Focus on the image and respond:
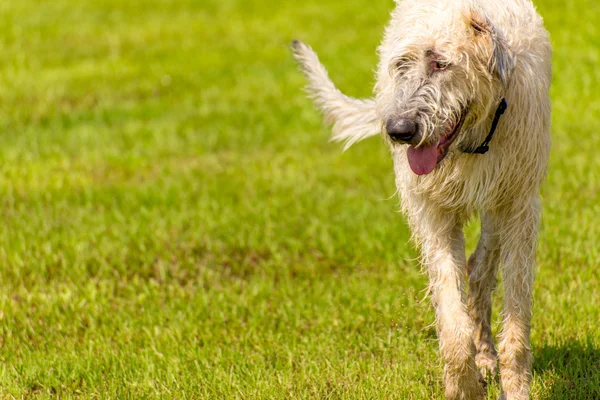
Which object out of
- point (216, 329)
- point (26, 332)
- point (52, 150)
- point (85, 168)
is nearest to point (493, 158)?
point (216, 329)

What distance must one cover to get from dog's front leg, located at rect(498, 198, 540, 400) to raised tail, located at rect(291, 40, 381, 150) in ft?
4.27

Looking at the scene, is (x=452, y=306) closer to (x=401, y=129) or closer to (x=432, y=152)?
(x=432, y=152)

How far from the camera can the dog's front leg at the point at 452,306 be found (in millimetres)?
4285

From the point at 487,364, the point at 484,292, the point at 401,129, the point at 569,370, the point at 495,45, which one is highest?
the point at 495,45

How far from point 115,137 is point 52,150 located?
2.58ft

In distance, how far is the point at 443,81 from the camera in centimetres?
396

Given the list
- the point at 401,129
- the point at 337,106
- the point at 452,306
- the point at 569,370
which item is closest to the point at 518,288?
the point at 452,306

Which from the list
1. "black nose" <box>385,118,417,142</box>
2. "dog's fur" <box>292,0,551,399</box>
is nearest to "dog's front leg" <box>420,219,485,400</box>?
"dog's fur" <box>292,0,551,399</box>

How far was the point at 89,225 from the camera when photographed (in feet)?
23.7

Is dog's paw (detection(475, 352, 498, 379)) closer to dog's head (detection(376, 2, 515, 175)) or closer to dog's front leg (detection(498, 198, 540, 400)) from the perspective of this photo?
dog's front leg (detection(498, 198, 540, 400))

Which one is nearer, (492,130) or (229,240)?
(492,130)

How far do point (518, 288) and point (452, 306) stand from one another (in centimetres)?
36

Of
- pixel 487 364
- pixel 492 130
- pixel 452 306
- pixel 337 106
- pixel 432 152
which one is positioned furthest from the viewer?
pixel 337 106

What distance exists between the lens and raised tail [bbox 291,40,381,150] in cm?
555
